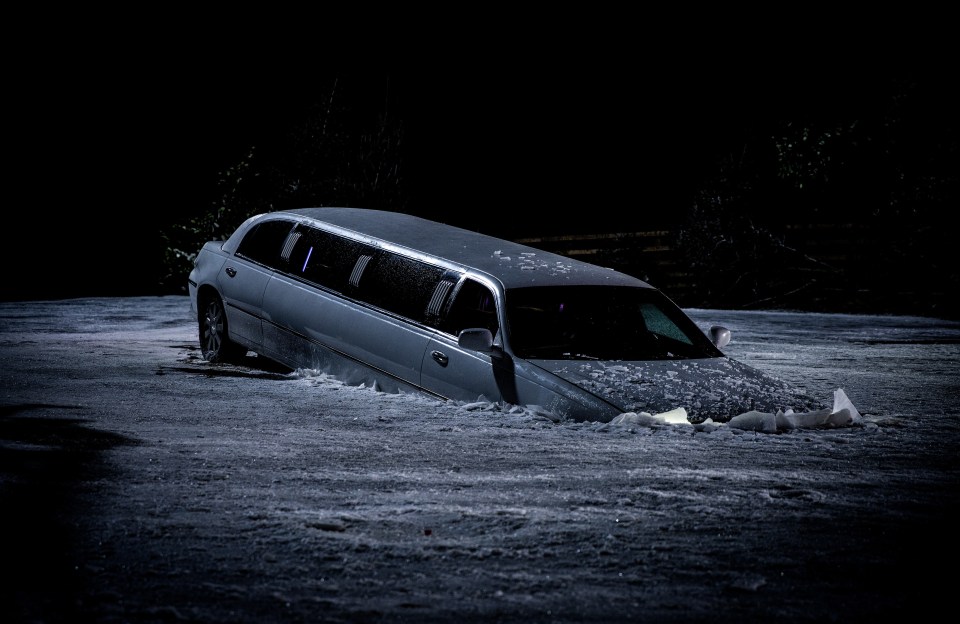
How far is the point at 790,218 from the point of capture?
24.1 meters

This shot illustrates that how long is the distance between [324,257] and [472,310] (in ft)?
6.15

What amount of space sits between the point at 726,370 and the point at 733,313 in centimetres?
1334

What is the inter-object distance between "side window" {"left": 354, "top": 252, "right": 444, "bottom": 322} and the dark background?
10191 mm

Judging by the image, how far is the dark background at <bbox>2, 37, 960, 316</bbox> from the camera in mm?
21281

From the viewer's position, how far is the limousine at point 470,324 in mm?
7617

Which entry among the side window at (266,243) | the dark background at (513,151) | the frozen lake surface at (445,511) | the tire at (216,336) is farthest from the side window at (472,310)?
the dark background at (513,151)

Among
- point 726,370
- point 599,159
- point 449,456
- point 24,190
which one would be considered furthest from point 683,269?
point 449,456

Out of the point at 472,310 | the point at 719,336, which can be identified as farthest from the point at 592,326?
the point at 719,336

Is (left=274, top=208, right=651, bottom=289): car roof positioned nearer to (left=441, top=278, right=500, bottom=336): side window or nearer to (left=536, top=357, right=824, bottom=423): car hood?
(left=441, top=278, right=500, bottom=336): side window

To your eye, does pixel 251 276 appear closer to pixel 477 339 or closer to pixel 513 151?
pixel 477 339

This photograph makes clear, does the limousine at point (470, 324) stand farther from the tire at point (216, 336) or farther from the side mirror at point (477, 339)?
the tire at point (216, 336)

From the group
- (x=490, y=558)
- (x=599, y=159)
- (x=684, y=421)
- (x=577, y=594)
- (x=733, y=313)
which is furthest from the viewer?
(x=599, y=159)

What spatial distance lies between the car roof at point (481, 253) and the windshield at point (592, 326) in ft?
0.31

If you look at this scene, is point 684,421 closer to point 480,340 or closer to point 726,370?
point 726,370
